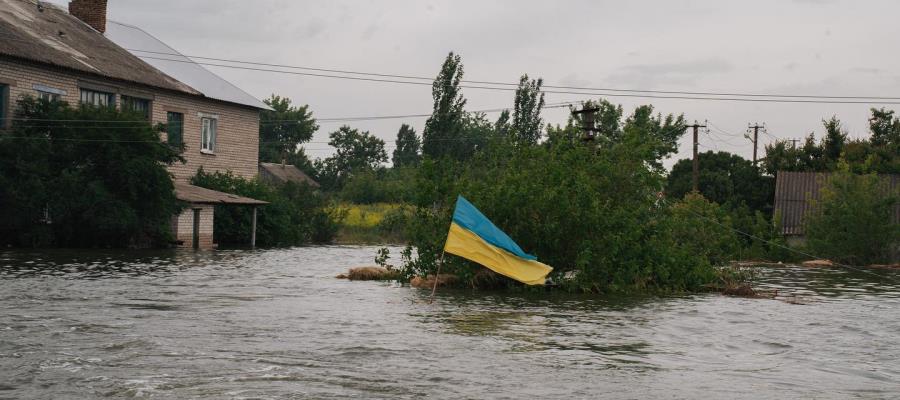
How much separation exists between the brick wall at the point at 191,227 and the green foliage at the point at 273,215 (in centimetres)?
263

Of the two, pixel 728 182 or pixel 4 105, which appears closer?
pixel 4 105

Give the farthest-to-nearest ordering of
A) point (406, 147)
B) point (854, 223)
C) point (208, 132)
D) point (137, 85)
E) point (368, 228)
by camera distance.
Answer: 1. point (406, 147)
2. point (368, 228)
3. point (208, 132)
4. point (137, 85)
5. point (854, 223)

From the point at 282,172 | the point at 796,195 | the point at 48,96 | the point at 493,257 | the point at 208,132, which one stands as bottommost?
the point at 493,257

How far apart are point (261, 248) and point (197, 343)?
32054 millimetres

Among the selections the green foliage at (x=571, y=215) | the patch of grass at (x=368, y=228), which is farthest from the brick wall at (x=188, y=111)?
the green foliage at (x=571, y=215)

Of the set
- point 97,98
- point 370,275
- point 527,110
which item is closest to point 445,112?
point 527,110

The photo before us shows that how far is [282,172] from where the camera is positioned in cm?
9119

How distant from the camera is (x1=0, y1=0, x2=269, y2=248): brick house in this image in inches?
1564

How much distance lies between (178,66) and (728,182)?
29914mm

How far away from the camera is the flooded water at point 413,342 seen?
11.8m

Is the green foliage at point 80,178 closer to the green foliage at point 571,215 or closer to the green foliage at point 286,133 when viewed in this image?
the green foliage at point 571,215

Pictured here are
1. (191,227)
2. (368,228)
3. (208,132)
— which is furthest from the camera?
(368,228)

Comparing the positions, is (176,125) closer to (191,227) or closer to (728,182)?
(191,227)

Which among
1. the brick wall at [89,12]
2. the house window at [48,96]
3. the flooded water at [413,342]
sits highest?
the brick wall at [89,12]
